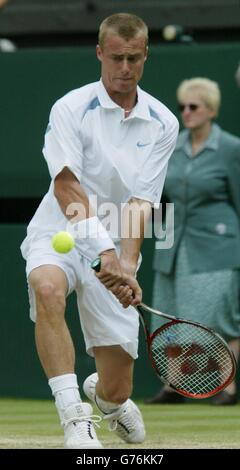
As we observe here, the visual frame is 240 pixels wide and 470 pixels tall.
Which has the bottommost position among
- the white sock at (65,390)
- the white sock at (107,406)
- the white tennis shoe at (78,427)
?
the white sock at (107,406)

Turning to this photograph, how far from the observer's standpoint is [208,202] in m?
9.87

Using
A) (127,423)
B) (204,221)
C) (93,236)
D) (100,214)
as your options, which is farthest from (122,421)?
(204,221)

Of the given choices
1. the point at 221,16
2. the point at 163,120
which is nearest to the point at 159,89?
the point at 221,16

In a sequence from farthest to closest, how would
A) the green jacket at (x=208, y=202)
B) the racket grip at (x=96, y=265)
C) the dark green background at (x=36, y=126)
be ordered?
the dark green background at (x=36, y=126)
the green jacket at (x=208, y=202)
the racket grip at (x=96, y=265)

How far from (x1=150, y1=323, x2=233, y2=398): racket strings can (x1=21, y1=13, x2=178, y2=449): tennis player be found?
0.25 m

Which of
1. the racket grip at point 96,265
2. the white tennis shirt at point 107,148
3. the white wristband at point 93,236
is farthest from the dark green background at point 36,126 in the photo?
the racket grip at point 96,265

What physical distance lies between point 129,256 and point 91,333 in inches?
20.3

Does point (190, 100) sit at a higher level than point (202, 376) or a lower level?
higher

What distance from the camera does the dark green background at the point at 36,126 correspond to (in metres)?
10.3

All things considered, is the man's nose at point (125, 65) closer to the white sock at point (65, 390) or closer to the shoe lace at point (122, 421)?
the white sock at point (65, 390)

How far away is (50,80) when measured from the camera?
34.8ft

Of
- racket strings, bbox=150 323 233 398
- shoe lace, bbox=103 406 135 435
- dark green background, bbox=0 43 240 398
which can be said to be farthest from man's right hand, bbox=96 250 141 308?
dark green background, bbox=0 43 240 398

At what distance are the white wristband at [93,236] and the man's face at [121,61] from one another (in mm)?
676

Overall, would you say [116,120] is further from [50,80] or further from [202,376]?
[50,80]
